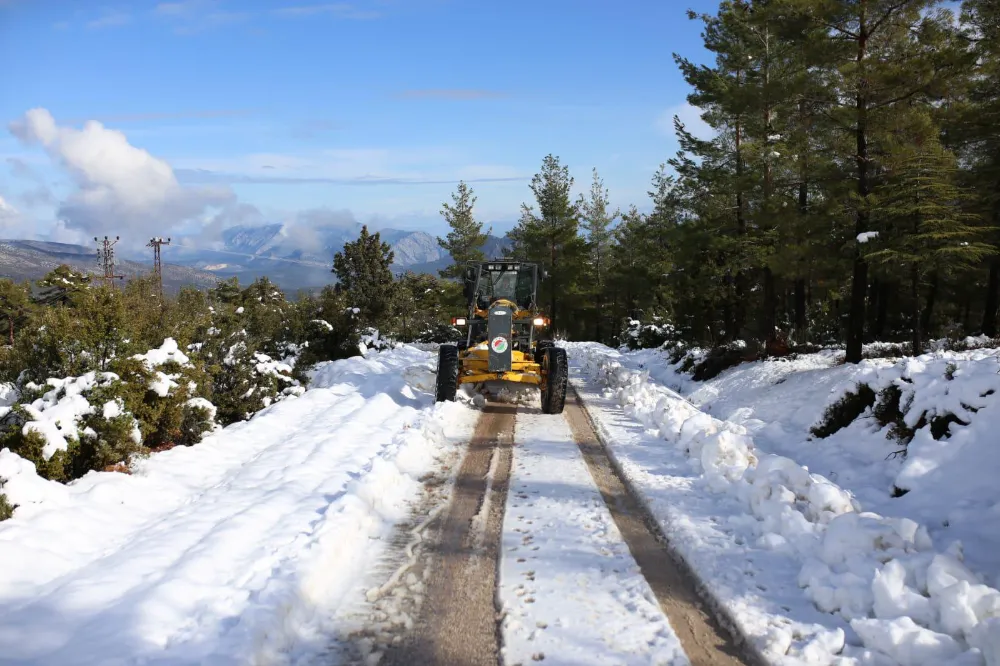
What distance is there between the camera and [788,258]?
14.2m

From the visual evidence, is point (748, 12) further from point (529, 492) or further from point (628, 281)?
point (628, 281)

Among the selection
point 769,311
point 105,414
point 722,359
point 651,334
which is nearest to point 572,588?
point 105,414

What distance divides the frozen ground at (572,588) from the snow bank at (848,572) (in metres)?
0.54

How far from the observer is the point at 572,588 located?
14.1ft

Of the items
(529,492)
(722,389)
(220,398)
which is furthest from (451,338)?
(529,492)

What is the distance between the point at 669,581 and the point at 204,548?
3.42 meters

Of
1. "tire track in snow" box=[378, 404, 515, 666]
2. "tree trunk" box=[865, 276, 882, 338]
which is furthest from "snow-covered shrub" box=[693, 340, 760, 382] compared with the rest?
"tire track in snow" box=[378, 404, 515, 666]

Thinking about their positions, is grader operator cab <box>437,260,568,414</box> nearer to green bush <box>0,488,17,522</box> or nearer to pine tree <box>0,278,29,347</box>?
green bush <box>0,488,17,522</box>

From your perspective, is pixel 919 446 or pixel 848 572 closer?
pixel 848 572

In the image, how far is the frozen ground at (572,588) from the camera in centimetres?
357

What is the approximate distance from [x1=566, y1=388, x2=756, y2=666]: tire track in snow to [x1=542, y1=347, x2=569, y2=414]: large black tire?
383 centimetres

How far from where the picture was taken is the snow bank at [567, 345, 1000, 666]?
3.41m

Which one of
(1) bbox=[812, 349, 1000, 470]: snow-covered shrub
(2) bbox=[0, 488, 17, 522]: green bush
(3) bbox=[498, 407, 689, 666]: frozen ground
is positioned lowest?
(3) bbox=[498, 407, 689, 666]: frozen ground

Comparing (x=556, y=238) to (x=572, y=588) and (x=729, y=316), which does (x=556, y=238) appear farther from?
(x=572, y=588)
